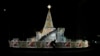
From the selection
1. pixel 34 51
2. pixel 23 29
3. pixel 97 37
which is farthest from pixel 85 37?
pixel 34 51

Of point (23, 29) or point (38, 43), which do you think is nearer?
point (38, 43)

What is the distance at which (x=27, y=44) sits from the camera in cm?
2769

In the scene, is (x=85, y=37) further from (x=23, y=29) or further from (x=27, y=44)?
(x=27, y=44)

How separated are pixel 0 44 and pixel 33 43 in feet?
12.2

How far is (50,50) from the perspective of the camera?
2684 centimetres

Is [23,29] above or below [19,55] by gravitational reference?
above

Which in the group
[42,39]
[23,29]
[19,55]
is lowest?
[19,55]

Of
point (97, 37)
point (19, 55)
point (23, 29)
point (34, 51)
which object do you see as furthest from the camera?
point (97, 37)

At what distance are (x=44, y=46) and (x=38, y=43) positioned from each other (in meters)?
0.78

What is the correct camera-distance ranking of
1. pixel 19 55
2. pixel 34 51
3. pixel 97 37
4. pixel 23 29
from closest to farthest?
pixel 19 55
pixel 34 51
pixel 23 29
pixel 97 37

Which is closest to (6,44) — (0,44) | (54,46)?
(0,44)

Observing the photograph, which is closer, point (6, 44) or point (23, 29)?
point (6, 44)

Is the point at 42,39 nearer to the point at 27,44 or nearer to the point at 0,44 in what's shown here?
the point at 27,44

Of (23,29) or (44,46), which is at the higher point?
(23,29)
